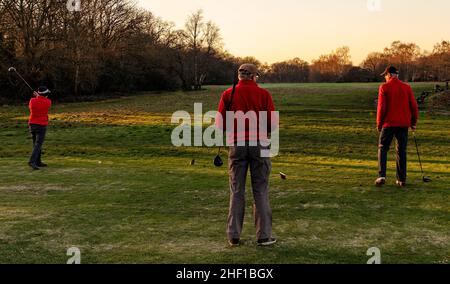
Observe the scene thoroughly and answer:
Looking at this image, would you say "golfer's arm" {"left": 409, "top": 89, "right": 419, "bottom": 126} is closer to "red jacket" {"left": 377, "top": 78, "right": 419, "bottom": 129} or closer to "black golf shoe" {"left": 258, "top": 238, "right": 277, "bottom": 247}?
"red jacket" {"left": 377, "top": 78, "right": 419, "bottom": 129}

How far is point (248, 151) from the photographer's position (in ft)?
22.2

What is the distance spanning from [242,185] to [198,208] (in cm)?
239

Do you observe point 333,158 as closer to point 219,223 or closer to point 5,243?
point 219,223

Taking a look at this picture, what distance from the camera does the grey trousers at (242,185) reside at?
22.2 ft

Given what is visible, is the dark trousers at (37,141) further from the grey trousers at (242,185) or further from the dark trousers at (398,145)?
the dark trousers at (398,145)

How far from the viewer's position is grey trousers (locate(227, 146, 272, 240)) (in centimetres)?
677

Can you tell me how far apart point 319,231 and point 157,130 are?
60.6ft

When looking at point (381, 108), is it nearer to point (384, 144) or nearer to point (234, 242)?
point (384, 144)

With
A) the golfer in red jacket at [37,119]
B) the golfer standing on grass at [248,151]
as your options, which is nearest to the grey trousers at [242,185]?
the golfer standing on grass at [248,151]

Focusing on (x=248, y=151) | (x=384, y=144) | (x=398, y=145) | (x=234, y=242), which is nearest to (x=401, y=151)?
(x=398, y=145)

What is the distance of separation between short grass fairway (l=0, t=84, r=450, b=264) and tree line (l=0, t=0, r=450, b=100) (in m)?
26.1

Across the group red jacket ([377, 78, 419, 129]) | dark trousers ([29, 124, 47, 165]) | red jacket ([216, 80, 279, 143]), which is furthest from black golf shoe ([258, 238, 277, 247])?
dark trousers ([29, 124, 47, 165])

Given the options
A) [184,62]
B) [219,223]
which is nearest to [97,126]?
[219,223]
